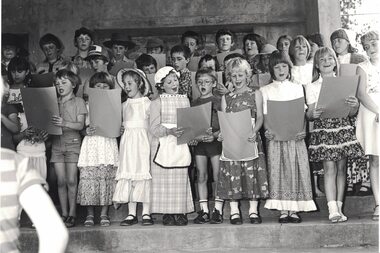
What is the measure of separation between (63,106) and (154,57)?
1.15 m

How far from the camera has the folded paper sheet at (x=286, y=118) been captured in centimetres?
444

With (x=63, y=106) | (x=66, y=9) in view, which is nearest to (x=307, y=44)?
(x=63, y=106)

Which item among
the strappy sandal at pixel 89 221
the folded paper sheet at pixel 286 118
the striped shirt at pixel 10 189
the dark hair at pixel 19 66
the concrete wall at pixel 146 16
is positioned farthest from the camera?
the concrete wall at pixel 146 16

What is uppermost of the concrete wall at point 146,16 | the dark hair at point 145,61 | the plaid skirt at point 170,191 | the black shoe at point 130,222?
the concrete wall at point 146,16

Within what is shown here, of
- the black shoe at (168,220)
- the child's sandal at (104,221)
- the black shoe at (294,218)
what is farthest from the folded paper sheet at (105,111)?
the black shoe at (294,218)

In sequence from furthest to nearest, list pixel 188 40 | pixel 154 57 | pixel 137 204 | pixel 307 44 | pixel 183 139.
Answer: pixel 188 40
pixel 154 57
pixel 307 44
pixel 137 204
pixel 183 139

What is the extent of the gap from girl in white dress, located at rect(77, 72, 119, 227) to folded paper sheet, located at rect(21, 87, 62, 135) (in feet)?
0.93

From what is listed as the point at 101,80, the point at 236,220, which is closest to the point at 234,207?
the point at 236,220

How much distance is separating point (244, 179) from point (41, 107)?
170 centimetres

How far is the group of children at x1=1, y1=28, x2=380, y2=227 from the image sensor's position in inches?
180

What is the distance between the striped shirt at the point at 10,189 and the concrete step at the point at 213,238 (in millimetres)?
2885

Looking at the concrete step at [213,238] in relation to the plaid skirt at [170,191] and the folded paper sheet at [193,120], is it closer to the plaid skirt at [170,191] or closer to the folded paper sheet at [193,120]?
the plaid skirt at [170,191]

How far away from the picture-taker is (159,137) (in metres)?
4.77

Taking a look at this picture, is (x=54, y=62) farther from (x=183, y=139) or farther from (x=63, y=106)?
(x=183, y=139)
